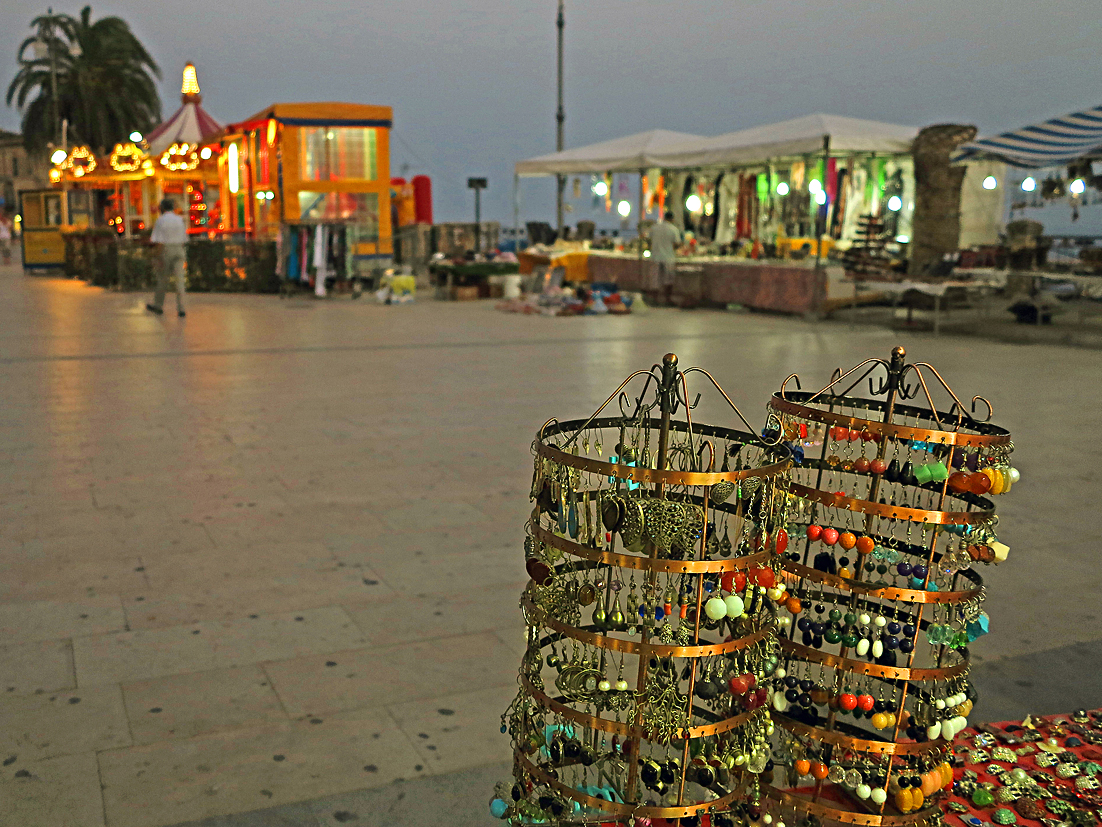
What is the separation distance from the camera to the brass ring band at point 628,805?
78.2 inches

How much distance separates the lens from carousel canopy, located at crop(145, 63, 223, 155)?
83.0 feet

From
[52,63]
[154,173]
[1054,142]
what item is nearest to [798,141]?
[1054,142]

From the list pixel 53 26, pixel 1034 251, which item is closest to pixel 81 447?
pixel 1034 251

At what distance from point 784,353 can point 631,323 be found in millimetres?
3875

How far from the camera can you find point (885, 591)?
227 centimetres

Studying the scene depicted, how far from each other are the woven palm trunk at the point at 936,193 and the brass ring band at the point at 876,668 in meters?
14.0

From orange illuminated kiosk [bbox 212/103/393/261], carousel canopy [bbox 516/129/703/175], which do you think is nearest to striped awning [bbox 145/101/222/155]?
orange illuminated kiosk [bbox 212/103/393/261]

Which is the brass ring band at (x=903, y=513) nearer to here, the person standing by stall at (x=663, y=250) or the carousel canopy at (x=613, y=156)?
the person standing by stall at (x=663, y=250)

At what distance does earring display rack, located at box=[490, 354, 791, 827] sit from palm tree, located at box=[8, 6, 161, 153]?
39.7 m

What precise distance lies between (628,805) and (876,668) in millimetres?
687

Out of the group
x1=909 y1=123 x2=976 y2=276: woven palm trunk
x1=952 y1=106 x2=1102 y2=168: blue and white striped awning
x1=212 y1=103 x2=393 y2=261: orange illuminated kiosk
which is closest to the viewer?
x1=952 y1=106 x2=1102 y2=168: blue and white striped awning

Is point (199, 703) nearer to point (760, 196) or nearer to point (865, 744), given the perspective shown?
point (865, 744)

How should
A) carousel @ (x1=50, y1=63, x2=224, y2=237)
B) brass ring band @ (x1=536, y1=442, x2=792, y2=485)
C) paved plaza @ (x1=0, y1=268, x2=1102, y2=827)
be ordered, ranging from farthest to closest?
1. carousel @ (x1=50, y1=63, x2=224, y2=237)
2. paved plaza @ (x1=0, y1=268, x2=1102, y2=827)
3. brass ring band @ (x1=536, y1=442, x2=792, y2=485)

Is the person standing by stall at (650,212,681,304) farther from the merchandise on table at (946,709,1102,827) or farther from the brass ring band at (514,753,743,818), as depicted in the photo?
the brass ring band at (514,753,743,818)
